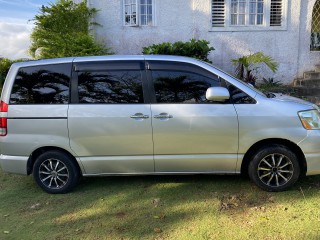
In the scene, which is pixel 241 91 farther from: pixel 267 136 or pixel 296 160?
pixel 296 160

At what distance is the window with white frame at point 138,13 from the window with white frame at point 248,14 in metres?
2.02

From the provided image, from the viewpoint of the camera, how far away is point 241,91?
4293 millimetres

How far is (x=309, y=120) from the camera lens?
165 inches

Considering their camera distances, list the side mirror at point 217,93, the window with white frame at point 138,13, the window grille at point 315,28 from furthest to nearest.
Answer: the window grille at point 315,28 → the window with white frame at point 138,13 → the side mirror at point 217,93

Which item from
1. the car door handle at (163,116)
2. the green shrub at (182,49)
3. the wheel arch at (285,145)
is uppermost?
the green shrub at (182,49)

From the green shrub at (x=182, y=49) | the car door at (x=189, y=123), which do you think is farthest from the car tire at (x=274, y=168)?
the green shrub at (x=182, y=49)

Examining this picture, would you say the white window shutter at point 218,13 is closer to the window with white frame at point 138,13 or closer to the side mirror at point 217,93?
the window with white frame at point 138,13

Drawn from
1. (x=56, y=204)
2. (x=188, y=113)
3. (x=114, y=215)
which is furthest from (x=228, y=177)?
(x=56, y=204)

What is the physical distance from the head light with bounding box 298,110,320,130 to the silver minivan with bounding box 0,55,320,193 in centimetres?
1

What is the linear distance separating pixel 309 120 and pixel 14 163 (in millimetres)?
3905

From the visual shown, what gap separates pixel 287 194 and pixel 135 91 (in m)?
2.36

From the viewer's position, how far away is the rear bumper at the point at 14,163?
452 centimetres

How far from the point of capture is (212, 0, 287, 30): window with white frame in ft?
34.5

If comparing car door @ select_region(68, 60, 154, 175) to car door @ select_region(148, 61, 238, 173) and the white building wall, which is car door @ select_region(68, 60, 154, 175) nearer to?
car door @ select_region(148, 61, 238, 173)
